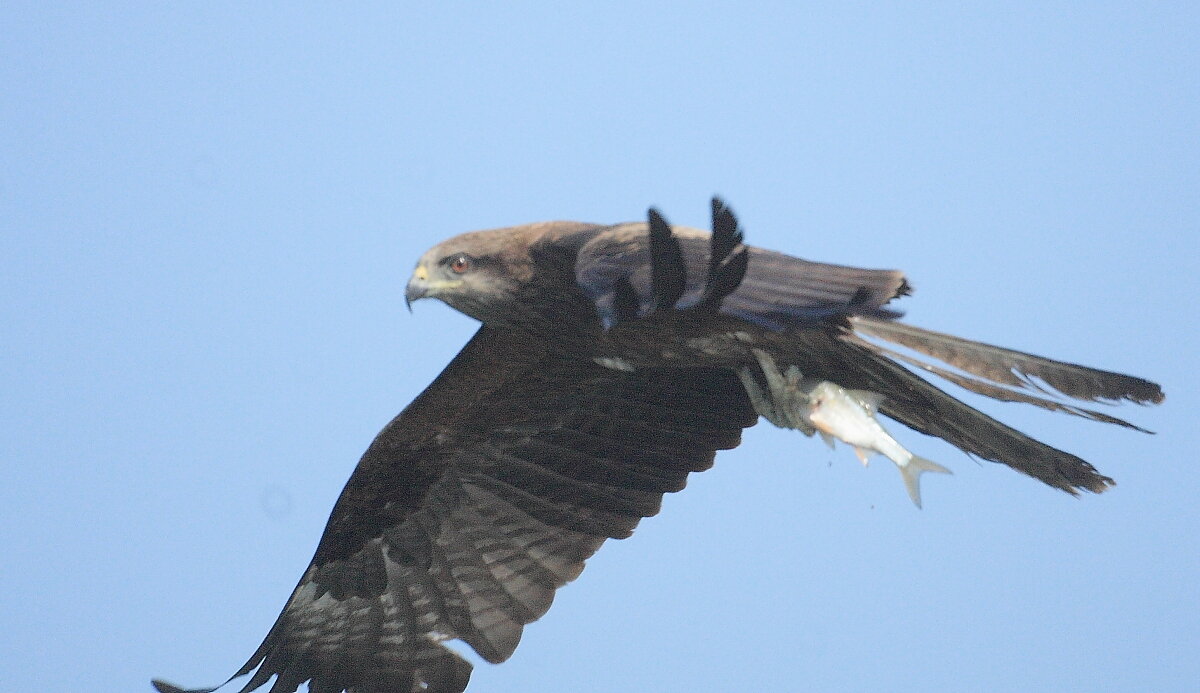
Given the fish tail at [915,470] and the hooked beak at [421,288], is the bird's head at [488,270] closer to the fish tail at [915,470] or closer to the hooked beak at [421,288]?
the hooked beak at [421,288]

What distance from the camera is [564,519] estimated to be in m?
7.19

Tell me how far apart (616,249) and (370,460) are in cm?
212

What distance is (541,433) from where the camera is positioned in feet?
23.4

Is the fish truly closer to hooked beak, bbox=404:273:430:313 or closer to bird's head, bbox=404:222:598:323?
bird's head, bbox=404:222:598:323

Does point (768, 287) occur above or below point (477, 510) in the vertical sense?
above

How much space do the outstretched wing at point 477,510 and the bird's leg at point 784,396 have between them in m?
0.57

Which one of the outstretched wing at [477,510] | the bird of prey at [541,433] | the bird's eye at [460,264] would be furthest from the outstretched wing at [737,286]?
the outstretched wing at [477,510]

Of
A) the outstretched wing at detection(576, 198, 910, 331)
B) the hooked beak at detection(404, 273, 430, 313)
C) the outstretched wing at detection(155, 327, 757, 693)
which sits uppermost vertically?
the hooked beak at detection(404, 273, 430, 313)

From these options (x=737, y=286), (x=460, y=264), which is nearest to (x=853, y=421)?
(x=737, y=286)

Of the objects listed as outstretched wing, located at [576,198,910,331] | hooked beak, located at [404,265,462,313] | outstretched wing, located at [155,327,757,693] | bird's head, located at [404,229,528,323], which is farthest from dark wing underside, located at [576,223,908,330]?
outstretched wing, located at [155,327,757,693]

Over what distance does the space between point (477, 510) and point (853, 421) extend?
6.68 ft

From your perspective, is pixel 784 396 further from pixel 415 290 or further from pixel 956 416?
pixel 415 290

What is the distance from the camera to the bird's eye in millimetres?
6020

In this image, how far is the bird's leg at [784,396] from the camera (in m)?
6.07
